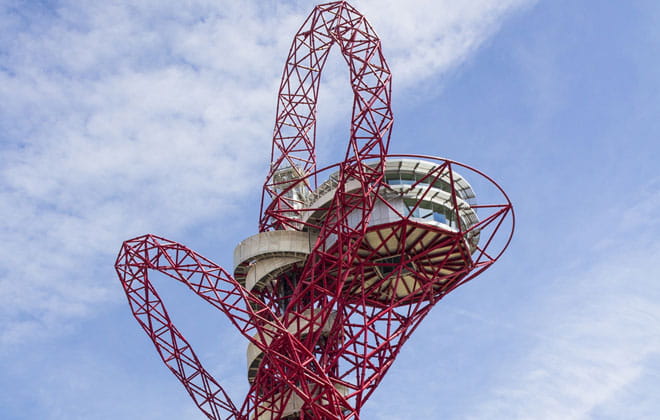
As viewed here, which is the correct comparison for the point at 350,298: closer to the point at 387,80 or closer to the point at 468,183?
the point at 468,183

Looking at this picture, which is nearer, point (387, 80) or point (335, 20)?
point (387, 80)

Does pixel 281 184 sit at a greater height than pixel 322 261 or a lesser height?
greater

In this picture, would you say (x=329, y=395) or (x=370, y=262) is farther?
(x=370, y=262)

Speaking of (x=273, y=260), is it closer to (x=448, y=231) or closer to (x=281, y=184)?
(x=281, y=184)

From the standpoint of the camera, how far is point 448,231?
6184 centimetres

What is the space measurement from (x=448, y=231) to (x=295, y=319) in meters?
12.5

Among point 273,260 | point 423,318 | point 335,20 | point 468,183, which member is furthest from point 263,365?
point 335,20

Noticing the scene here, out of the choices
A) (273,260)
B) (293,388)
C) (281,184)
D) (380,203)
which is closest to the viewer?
(293,388)

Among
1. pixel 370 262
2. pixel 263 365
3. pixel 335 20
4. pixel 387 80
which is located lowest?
pixel 263 365

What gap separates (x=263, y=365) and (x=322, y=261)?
8.34 metres

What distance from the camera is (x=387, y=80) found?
205 feet

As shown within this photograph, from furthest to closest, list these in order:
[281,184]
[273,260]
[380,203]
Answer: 1. [281,184]
2. [273,260]
3. [380,203]

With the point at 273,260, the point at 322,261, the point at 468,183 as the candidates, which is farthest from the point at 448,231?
the point at 273,260

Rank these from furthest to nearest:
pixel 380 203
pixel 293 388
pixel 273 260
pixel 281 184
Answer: pixel 281 184 < pixel 273 260 < pixel 380 203 < pixel 293 388
